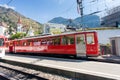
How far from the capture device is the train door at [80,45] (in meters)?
22.7

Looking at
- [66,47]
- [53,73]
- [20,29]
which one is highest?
[20,29]

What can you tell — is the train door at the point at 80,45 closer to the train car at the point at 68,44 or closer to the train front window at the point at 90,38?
the train car at the point at 68,44

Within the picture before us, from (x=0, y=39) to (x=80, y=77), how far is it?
674 inches

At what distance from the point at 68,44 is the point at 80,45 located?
200 cm

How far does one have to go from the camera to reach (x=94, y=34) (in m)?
22.5

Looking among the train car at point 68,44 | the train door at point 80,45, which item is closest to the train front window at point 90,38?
the train car at point 68,44

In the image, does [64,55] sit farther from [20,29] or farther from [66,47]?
[20,29]

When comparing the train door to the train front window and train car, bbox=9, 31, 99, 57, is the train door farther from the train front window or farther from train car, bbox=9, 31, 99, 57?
the train front window

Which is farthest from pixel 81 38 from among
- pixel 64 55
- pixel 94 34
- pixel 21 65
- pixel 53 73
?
pixel 53 73

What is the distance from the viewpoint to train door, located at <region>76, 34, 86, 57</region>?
→ 2266 cm

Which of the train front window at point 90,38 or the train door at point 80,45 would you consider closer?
the train front window at point 90,38

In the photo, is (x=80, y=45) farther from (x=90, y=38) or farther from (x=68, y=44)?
(x=68, y=44)

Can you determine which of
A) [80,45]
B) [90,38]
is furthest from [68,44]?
[90,38]

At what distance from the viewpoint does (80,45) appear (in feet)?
75.3
